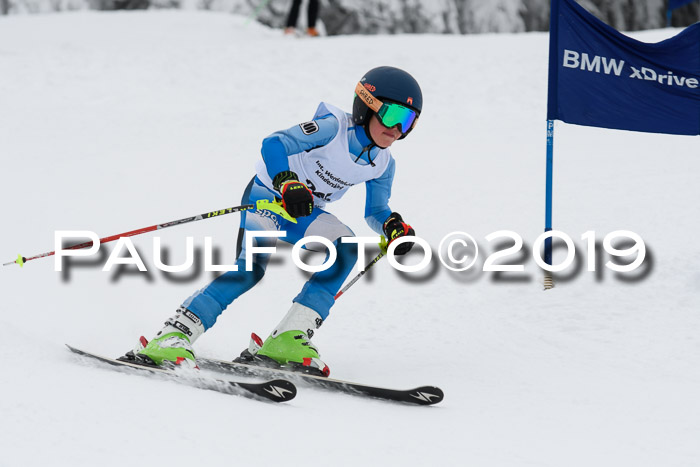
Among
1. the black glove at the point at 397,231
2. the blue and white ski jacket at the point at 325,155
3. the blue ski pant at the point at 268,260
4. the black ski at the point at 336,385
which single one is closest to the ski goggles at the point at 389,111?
the blue and white ski jacket at the point at 325,155

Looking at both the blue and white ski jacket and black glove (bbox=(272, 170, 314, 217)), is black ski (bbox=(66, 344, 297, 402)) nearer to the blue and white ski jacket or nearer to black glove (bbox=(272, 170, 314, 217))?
black glove (bbox=(272, 170, 314, 217))

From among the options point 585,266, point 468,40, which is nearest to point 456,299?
point 585,266

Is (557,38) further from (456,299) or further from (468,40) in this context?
(468,40)

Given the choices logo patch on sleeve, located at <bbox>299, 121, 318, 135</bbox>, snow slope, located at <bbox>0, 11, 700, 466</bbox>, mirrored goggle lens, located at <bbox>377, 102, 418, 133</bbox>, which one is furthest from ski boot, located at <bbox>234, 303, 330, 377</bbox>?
mirrored goggle lens, located at <bbox>377, 102, 418, 133</bbox>

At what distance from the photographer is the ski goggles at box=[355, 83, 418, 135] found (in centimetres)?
364

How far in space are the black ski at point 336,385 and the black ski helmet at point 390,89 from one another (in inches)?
47.0

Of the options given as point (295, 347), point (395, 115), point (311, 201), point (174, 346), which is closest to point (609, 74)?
point (395, 115)

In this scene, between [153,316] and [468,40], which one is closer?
[153,316]

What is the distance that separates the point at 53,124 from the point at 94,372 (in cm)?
622

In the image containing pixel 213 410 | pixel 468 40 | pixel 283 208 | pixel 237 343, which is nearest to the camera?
pixel 213 410

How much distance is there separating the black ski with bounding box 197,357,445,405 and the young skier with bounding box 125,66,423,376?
0.30ft

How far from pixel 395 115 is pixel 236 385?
4.68 ft

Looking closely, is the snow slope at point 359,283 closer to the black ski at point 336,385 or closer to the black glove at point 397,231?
the black ski at point 336,385

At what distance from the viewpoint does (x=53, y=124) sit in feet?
28.7
